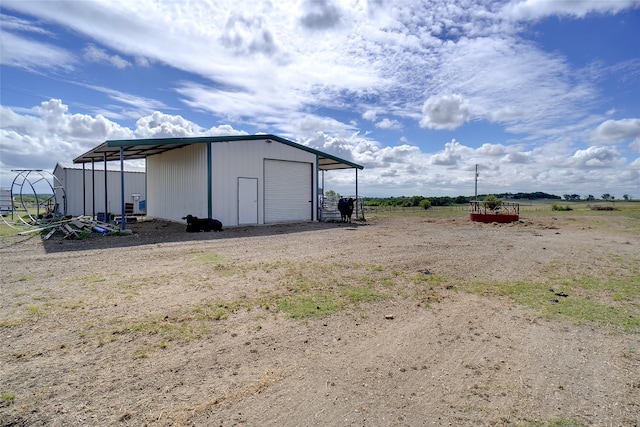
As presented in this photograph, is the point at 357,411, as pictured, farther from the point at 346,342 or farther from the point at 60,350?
the point at 60,350

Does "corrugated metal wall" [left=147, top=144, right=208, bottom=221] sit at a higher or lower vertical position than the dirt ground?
higher

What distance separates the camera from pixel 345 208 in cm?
2277

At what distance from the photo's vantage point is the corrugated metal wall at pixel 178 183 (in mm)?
18039

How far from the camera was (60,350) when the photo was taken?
413 cm

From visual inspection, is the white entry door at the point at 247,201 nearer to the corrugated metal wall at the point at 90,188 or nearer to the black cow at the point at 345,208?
the black cow at the point at 345,208

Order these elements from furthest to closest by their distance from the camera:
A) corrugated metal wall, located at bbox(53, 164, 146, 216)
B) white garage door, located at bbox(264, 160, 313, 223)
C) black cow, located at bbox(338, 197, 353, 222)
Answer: corrugated metal wall, located at bbox(53, 164, 146, 216) → black cow, located at bbox(338, 197, 353, 222) → white garage door, located at bbox(264, 160, 313, 223)

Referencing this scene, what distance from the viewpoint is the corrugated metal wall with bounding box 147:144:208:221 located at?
18.0 meters

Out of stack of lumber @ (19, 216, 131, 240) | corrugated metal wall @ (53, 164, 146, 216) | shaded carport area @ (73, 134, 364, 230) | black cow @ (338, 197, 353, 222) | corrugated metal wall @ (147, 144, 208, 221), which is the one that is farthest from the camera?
corrugated metal wall @ (53, 164, 146, 216)

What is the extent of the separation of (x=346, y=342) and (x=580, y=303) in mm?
4346

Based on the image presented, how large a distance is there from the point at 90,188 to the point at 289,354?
29.0 meters

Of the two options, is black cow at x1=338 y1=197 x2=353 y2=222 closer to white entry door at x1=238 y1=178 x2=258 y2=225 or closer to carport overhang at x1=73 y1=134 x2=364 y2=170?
carport overhang at x1=73 y1=134 x2=364 y2=170

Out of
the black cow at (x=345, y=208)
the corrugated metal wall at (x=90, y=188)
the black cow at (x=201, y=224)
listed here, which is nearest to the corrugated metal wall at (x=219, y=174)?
the black cow at (x=201, y=224)

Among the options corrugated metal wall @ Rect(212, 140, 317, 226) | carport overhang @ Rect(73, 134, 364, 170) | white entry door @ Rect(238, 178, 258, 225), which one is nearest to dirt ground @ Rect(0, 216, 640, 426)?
carport overhang @ Rect(73, 134, 364, 170)

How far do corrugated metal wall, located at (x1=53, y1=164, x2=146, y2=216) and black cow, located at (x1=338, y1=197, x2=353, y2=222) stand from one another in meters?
16.9
